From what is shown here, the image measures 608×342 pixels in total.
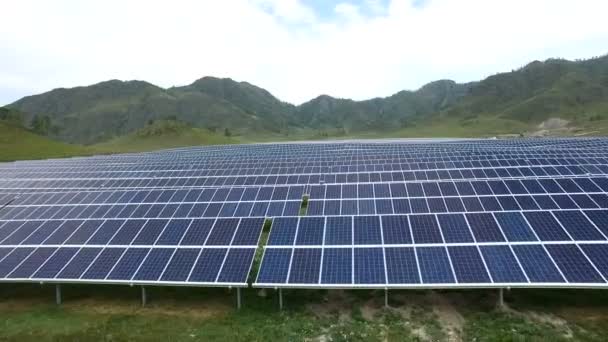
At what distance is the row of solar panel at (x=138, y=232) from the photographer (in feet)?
49.0

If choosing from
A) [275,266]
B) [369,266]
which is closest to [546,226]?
[369,266]

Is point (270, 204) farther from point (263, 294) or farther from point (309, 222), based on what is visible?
point (263, 294)

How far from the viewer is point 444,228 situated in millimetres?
14375

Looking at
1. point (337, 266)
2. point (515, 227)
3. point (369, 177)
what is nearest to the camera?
point (337, 266)

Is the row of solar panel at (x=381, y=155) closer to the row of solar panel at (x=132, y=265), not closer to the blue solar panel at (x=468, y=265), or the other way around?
the blue solar panel at (x=468, y=265)

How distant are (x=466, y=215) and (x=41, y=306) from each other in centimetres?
1722

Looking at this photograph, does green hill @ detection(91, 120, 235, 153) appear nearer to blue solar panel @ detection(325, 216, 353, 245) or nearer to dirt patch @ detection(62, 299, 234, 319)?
dirt patch @ detection(62, 299, 234, 319)

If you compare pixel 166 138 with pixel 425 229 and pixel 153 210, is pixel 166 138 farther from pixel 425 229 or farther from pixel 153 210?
pixel 425 229

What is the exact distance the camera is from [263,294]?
14383 mm

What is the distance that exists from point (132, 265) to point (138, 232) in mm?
2172

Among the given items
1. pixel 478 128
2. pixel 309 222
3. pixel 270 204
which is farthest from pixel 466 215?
pixel 478 128

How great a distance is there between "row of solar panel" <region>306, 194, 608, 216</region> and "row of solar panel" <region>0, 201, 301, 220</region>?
2.39 metres

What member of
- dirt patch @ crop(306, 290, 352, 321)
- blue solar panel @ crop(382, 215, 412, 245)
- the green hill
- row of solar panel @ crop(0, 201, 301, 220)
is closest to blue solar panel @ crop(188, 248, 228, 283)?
dirt patch @ crop(306, 290, 352, 321)

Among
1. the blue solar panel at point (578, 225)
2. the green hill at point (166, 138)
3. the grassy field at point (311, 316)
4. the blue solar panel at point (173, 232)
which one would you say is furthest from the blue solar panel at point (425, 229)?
the green hill at point (166, 138)
